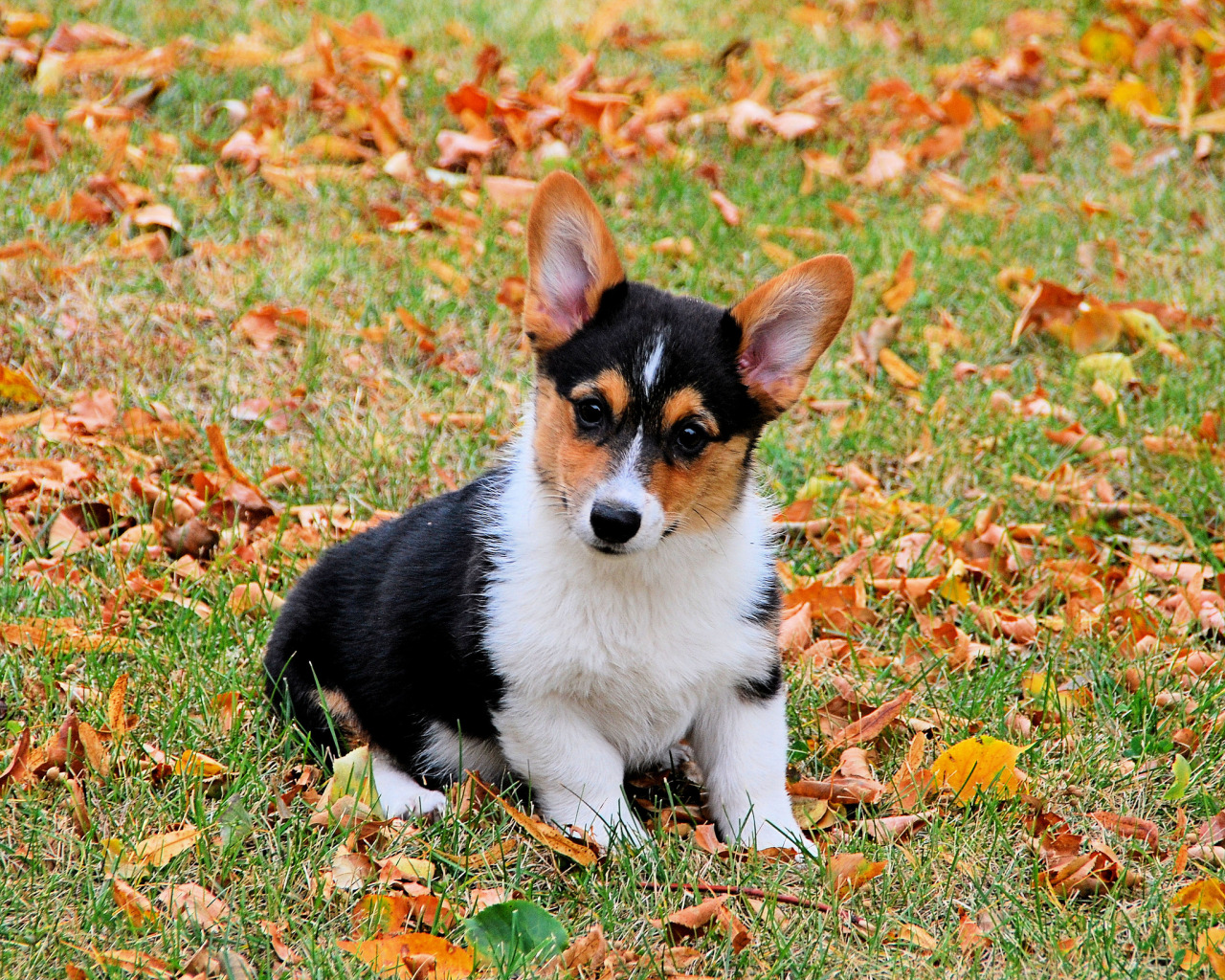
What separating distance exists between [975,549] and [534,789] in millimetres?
2015

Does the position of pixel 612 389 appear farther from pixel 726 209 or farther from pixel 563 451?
pixel 726 209

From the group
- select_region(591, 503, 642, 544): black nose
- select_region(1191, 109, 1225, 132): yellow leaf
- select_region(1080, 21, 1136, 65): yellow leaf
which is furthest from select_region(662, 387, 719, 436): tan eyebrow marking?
select_region(1080, 21, 1136, 65): yellow leaf

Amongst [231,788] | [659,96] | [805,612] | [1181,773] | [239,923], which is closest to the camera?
[239,923]

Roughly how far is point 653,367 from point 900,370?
2671 millimetres

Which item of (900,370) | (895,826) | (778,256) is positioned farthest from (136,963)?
(778,256)

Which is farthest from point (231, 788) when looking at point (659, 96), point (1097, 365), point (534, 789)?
point (659, 96)

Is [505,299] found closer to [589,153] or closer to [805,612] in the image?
[589,153]

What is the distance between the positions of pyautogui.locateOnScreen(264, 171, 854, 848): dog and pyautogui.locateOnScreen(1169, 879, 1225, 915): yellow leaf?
0.86m

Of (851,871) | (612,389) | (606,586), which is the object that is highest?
(612,389)

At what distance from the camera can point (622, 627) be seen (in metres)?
3.06

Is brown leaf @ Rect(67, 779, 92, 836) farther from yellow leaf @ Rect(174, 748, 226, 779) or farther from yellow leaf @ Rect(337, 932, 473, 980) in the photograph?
yellow leaf @ Rect(337, 932, 473, 980)

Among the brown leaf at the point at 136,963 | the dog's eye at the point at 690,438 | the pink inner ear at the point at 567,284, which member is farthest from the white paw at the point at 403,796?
the pink inner ear at the point at 567,284

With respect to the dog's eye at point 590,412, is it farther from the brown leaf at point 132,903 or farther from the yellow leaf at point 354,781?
the brown leaf at point 132,903

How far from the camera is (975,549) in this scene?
4.43 meters
